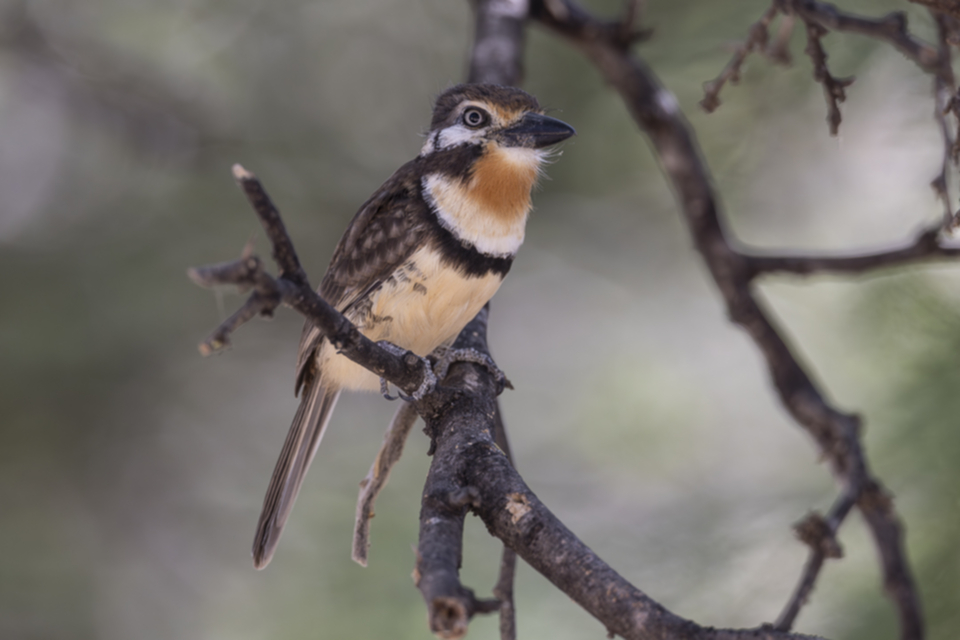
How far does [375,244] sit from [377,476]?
0.68 metres

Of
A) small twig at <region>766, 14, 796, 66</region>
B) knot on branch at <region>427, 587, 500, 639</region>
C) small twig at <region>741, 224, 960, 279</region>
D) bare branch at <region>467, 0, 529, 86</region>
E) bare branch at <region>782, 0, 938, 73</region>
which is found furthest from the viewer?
bare branch at <region>467, 0, 529, 86</region>

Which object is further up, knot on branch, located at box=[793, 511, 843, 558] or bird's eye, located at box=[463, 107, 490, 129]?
bird's eye, located at box=[463, 107, 490, 129]

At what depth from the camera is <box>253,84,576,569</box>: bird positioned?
2.34 m

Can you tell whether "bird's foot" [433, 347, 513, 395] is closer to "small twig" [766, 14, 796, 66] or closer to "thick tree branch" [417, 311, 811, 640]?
"thick tree branch" [417, 311, 811, 640]

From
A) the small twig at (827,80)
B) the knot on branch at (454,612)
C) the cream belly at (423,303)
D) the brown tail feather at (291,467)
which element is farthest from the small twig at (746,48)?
the knot on branch at (454,612)

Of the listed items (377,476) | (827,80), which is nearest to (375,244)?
(377,476)

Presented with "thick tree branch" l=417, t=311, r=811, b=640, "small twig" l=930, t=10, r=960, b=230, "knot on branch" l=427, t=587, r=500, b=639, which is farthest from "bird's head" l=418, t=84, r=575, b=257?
"knot on branch" l=427, t=587, r=500, b=639

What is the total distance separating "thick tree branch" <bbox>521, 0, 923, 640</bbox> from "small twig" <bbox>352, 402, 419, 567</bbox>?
3.29 feet

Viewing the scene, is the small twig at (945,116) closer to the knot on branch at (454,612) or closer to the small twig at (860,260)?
the small twig at (860,260)

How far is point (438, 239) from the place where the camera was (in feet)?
7.68

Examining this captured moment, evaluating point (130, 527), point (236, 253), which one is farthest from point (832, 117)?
point (130, 527)

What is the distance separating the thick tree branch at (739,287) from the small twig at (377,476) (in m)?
1.00

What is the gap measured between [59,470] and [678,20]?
366cm

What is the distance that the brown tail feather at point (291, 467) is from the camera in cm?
240
